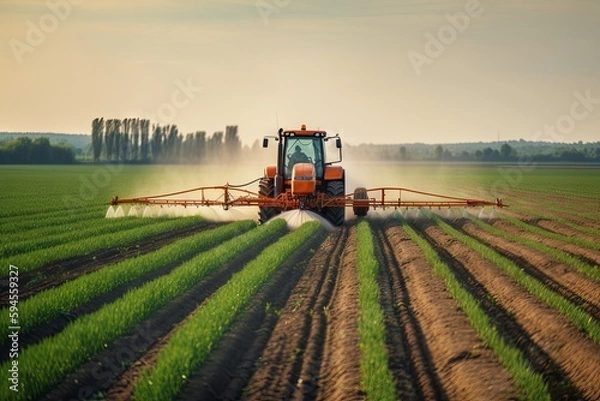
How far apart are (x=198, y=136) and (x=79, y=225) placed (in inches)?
3269

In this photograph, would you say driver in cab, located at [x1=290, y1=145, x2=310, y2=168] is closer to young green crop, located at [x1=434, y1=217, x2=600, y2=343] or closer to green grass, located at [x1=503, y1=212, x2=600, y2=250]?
young green crop, located at [x1=434, y1=217, x2=600, y2=343]

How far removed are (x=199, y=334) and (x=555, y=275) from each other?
703cm

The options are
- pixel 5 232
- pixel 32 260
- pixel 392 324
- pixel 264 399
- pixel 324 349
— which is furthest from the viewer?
pixel 5 232

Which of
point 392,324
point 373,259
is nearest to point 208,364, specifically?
point 392,324

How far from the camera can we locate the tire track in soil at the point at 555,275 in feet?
32.8

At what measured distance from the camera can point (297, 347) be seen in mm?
7719

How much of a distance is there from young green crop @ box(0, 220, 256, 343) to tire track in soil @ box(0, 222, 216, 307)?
0.52 metres

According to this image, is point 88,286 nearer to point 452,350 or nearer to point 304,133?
point 452,350

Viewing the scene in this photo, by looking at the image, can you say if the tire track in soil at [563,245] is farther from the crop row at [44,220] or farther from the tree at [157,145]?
the tree at [157,145]

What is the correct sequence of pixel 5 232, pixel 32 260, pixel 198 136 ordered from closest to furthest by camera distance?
1. pixel 32 260
2. pixel 5 232
3. pixel 198 136

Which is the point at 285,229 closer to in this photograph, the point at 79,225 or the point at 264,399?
the point at 79,225

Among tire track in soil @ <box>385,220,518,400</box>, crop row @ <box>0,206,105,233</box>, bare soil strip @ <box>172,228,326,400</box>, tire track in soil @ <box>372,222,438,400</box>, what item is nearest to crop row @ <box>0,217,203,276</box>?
crop row @ <box>0,206,105,233</box>

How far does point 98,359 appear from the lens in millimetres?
7062

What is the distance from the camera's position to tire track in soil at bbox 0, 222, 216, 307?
10414 millimetres
